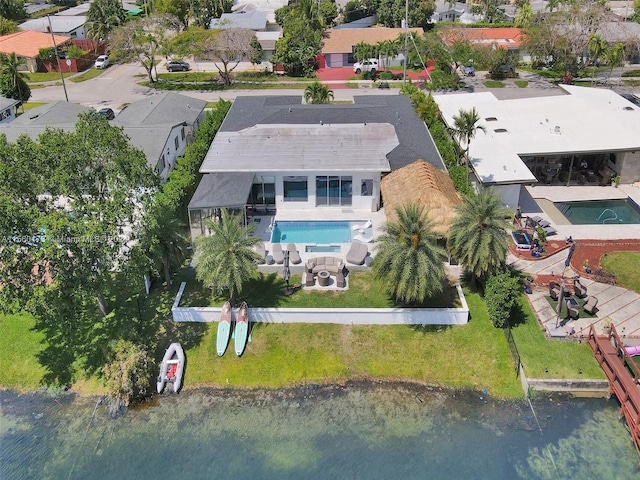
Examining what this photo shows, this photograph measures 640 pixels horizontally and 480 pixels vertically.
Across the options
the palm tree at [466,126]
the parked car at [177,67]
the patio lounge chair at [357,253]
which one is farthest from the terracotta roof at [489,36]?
the patio lounge chair at [357,253]

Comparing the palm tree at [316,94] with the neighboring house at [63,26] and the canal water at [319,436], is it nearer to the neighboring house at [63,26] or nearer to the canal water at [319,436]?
the canal water at [319,436]

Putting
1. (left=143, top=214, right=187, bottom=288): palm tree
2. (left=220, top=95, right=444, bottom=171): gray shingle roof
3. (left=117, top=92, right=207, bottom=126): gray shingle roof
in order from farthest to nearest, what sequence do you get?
(left=117, top=92, right=207, bottom=126): gray shingle roof < (left=220, top=95, right=444, bottom=171): gray shingle roof < (left=143, top=214, right=187, bottom=288): palm tree

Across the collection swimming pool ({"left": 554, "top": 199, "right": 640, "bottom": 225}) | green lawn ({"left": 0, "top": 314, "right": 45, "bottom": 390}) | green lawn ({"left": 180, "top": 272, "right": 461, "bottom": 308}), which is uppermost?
swimming pool ({"left": 554, "top": 199, "right": 640, "bottom": 225})

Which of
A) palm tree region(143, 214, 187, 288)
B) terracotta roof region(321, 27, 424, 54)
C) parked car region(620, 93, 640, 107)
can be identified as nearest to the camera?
palm tree region(143, 214, 187, 288)

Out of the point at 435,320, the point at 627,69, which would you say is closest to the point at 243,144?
the point at 435,320

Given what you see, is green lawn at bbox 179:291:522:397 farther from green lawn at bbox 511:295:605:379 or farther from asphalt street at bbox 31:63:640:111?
asphalt street at bbox 31:63:640:111

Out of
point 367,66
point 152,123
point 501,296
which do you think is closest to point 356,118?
point 152,123

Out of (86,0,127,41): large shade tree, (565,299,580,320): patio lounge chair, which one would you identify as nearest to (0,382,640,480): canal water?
(565,299,580,320): patio lounge chair

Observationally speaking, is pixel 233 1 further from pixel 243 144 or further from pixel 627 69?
pixel 243 144
